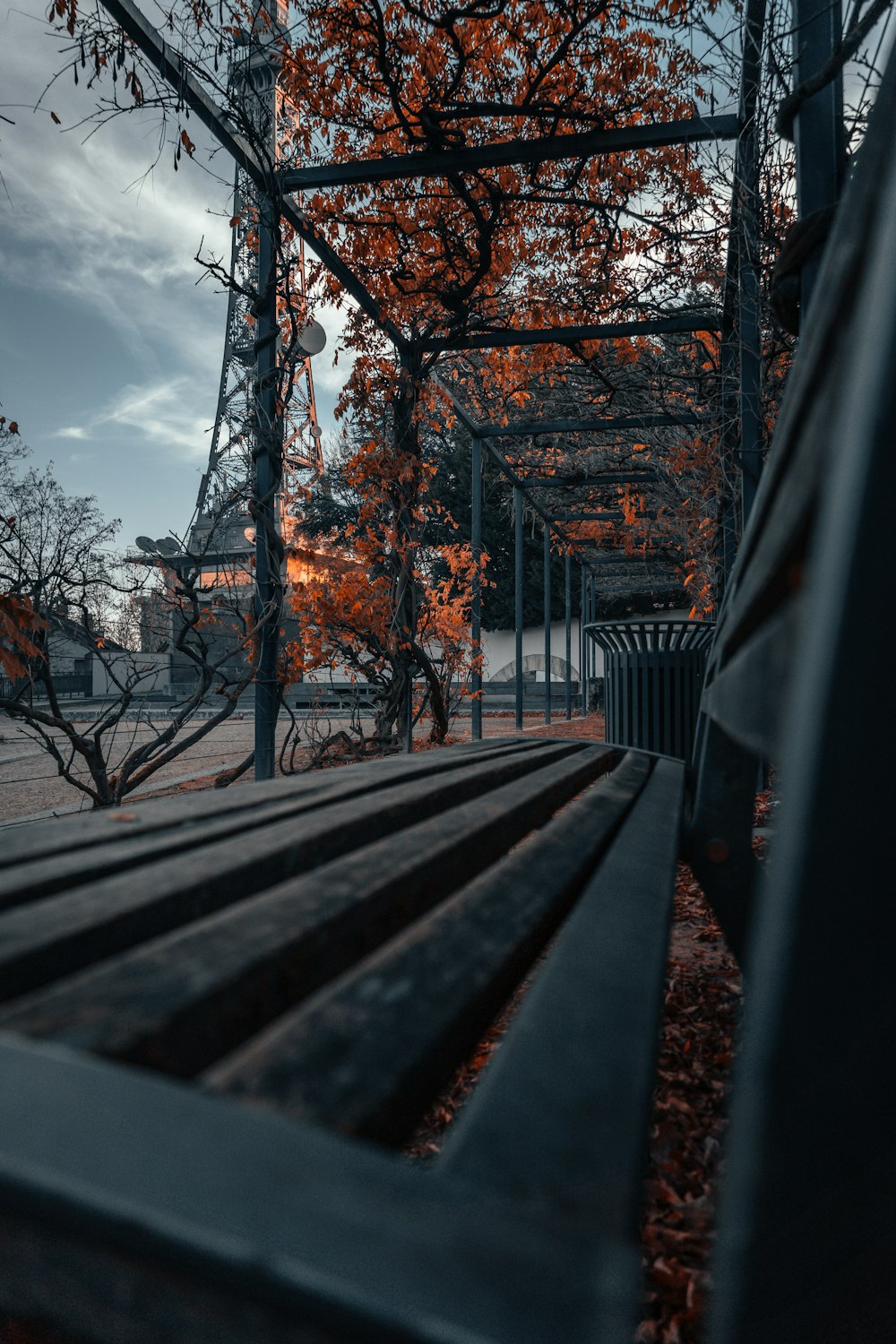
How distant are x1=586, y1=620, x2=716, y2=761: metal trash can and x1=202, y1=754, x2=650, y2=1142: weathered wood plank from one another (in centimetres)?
339

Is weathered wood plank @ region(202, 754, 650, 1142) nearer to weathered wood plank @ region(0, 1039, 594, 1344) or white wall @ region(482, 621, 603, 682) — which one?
weathered wood plank @ region(0, 1039, 594, 1344)

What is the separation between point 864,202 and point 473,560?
25.2ft

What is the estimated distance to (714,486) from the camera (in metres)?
5.36

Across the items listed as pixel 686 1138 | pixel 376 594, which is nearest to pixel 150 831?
pixel 686 1138

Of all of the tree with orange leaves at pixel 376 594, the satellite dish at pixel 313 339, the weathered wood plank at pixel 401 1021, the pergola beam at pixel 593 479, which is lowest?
the weathered wood plank at pixel 401 1021

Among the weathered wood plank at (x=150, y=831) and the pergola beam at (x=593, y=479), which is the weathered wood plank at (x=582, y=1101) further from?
the pergola beam at (x=593, y=479)

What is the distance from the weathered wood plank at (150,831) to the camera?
667 mm

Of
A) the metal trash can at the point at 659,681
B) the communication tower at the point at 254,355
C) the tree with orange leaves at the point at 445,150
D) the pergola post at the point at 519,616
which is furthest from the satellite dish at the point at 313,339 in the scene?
the pergola post at the point at 519,616

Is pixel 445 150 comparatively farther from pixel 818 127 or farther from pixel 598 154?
pixel 818 127

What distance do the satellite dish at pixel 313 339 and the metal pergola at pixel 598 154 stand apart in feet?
0.99

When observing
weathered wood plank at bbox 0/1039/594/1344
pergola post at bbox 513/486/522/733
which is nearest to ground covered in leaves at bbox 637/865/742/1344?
weathered wood plank at bbox 0/1039/594/1344

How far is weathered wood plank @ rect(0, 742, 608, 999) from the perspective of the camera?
528mm

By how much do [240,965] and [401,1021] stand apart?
4.4 inches

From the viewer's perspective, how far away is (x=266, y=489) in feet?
14.1
